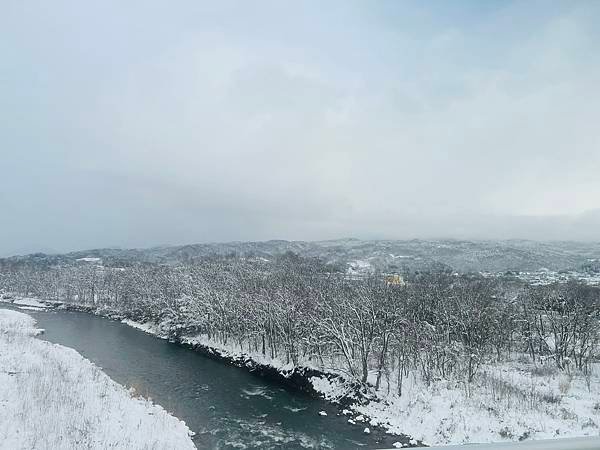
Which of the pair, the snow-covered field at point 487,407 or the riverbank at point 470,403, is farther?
the riverbank at point 470,403

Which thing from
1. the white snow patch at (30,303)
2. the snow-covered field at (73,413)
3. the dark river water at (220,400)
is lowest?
the white snow patch at (30,303)

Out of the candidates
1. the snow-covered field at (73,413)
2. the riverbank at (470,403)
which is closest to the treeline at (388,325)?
the riverbank at (470,403)

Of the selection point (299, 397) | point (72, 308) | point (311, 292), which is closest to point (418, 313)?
point (311, 292)

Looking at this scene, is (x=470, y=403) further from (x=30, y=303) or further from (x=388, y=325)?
(x=30, y=303)

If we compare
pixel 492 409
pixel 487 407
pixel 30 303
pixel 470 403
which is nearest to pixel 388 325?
pixel 470 403

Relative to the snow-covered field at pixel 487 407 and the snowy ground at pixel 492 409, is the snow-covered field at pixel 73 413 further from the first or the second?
the snowy ground at pixel 492 409

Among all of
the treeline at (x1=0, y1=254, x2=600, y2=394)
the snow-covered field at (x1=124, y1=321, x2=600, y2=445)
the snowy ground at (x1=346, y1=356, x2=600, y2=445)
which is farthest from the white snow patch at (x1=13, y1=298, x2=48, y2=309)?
the snowy ground at (x1=346, y1=356, x2=600, y2=445)

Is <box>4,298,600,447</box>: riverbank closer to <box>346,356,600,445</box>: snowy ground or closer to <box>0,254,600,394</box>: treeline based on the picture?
<box>346,356,600,445</box>: snowy ground
